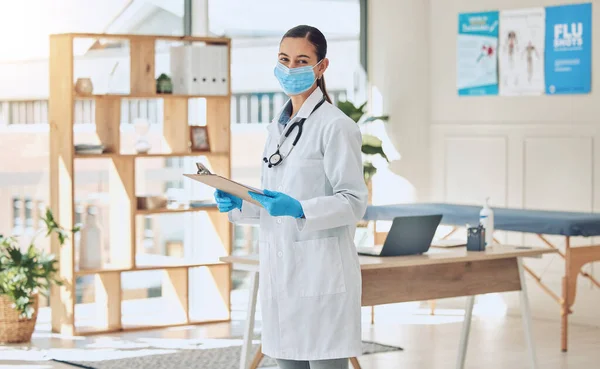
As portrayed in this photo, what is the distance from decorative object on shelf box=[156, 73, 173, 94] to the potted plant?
3.58 feet

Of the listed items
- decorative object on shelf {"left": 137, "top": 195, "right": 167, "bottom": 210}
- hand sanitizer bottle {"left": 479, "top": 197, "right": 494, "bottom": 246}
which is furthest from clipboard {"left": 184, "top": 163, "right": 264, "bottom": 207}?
decorative object on shelf {"left": 137, "top": 195, "right": 167, "bottom": 210}

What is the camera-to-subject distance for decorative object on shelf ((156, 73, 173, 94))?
662cm

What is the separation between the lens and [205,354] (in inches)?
227

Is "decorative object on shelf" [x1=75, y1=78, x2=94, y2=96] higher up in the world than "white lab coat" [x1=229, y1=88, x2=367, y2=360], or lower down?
higher up

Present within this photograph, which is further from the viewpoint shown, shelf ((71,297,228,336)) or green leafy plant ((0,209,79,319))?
shelf ((71,297,228,336))

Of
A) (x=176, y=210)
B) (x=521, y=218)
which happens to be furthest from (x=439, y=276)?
(x=176, y=210)

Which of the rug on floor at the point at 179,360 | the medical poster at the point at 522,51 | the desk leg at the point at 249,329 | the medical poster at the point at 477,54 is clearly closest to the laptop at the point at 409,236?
the desk leg at the point at 249,329

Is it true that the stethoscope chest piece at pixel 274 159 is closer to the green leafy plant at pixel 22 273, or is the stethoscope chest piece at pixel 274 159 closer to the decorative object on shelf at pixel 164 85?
the green leafy plant at pixel 22 273

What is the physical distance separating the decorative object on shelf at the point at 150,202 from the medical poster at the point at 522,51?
2419 millimetres

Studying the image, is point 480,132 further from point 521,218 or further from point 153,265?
point 153,265

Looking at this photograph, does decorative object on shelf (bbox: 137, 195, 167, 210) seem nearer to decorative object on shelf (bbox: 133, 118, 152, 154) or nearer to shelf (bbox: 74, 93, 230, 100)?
decorative object on shelf (bbox: 133, 118, 152, 154)

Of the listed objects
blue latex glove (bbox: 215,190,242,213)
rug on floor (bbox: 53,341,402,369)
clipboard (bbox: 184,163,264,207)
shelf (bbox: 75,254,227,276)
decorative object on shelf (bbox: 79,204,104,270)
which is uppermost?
clipboard (bbox: 184,163,264,207)

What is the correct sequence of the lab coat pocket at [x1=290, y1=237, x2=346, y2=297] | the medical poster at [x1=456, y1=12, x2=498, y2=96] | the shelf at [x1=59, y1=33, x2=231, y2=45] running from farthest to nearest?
the medical poster at [x1=456, y1=12, x2=498, y2=96]
the shelf at [x1=59, y1=33, x2=231, y2=45]
the lab coat pocket at [x1=290, y1=237, x2=346, y2=297]

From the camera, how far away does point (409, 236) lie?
434 centimetres
